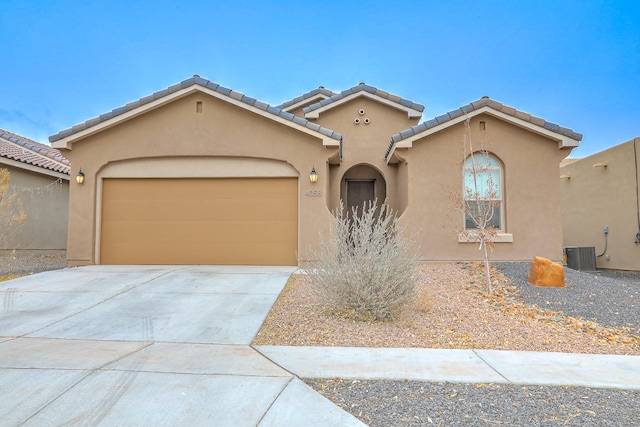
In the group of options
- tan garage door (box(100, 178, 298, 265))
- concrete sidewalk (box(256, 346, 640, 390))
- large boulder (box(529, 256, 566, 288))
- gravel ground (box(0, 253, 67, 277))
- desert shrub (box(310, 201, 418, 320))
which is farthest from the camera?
tan garage door (box(100, 178, 298, 265))

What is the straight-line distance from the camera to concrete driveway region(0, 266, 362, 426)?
306cm

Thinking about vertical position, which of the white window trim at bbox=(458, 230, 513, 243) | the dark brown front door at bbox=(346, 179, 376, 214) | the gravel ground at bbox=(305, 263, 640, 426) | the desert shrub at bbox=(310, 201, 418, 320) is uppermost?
the dark brown front door at bbox=(346, 179, 376, 214)

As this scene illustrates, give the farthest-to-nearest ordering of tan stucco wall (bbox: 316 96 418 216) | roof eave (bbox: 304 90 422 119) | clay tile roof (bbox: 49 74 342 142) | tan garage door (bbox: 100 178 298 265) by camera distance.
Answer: roof eave (bbox: 304 90 422 119), tan stucco wall (bbox: 316 96 418 216), tan garage door (bbox: 100 178 298 265), clay tile roof (bbox: 49 74 342 142)

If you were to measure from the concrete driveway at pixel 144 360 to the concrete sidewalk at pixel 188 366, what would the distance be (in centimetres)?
1

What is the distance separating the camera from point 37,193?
13.7 meters

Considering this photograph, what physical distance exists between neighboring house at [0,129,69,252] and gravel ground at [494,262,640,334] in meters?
15.1

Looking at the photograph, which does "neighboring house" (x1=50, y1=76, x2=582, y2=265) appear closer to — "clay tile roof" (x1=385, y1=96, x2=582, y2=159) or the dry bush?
"clay tile roof" (x1=385, y1=96, x2=582, y2=159)

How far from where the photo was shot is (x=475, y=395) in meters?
3.37

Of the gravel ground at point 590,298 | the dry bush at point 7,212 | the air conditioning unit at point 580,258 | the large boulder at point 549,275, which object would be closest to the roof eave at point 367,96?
the air conditioning unit at point 580,258

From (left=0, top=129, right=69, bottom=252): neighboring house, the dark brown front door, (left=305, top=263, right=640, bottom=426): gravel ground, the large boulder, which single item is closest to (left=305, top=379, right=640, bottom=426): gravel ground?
(left=305, top=263, right=640, bottom=426): gravel ground

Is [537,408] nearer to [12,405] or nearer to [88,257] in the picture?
[12,405]

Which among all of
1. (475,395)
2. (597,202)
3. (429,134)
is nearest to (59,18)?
(429,134)

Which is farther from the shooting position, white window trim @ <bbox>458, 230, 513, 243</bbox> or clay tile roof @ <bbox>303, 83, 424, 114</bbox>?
clay tile roof @ <bbox>303, 83, 424, 114</bbox>

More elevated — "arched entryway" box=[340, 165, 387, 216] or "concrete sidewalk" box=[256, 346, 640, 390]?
"arched entryway" box=[340, 165, 387, 216]
